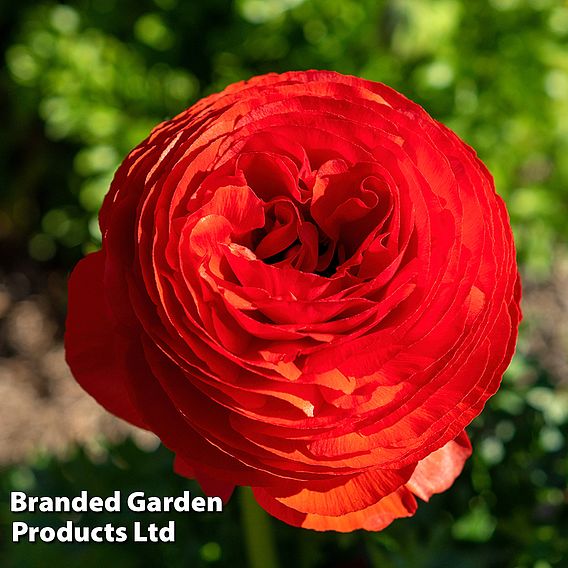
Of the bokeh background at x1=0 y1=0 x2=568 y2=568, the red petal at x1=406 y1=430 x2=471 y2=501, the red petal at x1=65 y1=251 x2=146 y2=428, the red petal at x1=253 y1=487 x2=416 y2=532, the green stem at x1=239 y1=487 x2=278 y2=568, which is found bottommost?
the red petal at x1=253 y1=487 x2=416 y2=532

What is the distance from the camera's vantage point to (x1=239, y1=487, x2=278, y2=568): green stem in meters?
0.77

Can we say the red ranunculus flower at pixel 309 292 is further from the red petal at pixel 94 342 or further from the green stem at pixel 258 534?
the green stem at pixel 258 534

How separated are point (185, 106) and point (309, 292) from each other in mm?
1172

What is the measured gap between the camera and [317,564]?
1046mm

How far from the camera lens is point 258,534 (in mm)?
786

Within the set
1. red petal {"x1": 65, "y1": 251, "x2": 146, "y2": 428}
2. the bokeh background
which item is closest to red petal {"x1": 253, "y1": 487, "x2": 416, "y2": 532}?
red petal {"x1": 65, "y1": 251, "x2": 146, "y2": 428}

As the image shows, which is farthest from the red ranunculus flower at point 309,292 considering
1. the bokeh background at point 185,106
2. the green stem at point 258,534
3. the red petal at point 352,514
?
the bokeh background at point 185,106

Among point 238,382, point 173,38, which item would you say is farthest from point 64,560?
point 173,38

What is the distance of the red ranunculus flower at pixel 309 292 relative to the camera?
1.62 ft

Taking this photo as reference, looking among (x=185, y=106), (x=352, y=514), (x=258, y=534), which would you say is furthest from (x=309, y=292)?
(x=185, y=106)

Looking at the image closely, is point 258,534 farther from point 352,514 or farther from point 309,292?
point 309,292

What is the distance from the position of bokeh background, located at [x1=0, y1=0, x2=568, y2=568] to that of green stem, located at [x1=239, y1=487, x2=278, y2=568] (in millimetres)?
157

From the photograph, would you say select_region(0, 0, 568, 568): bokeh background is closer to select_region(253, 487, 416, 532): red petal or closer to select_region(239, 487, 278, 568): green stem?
select_region(239, 487, 278, 568): green stem

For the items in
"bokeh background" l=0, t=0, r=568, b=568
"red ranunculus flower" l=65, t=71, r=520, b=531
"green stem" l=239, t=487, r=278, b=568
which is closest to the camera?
"red ranunculus flower" l=65, t=71, r=520, b=531
